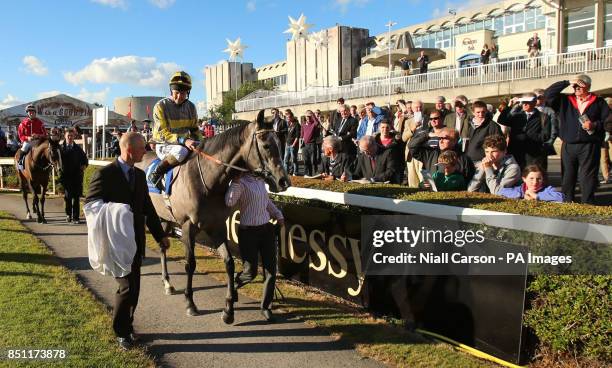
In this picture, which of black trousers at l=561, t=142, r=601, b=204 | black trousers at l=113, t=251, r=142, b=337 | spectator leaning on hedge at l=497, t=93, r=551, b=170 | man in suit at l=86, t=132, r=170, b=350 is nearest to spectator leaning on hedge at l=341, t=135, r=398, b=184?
spectator leaning on hedge at l=497, t=93, r=551, b=170

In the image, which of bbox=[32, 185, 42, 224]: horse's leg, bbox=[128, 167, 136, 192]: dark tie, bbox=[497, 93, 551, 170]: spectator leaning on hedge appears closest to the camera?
bbox=[128, 167, 136, 192]: dark tie

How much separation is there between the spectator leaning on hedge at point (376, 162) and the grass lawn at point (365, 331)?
2232 mm

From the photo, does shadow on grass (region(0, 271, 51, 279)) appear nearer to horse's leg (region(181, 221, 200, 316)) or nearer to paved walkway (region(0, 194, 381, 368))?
paved walkway (region(0, 194, 381, 368))

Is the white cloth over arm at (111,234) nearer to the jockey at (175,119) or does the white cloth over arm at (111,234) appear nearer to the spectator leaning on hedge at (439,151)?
the jockey at (175,119)

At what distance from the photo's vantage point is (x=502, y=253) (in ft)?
12.6

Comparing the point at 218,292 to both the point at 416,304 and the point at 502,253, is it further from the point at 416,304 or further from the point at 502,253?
the point at 502,253

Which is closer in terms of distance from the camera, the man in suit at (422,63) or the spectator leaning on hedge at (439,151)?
the spectator leaning on hedge at (439,151)

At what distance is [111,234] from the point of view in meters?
4.12

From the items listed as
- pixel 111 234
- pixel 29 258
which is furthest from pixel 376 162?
pixel 29 258

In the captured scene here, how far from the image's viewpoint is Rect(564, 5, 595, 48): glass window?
26125 mm

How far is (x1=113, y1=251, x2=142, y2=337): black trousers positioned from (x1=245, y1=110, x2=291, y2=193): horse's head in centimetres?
138

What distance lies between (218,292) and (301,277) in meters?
1.07

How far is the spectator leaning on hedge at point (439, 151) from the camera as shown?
6137mm

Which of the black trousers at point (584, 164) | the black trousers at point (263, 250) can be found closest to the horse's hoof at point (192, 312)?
the black trousers at point (263, 250)
